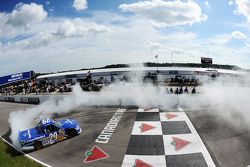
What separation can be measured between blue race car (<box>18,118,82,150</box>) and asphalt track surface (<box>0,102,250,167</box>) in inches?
14.8

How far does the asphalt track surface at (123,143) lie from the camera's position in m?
11.4

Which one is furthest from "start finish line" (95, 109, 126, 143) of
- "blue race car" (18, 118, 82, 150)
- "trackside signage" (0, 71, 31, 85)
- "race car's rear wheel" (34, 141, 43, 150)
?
"trackside signage" (0, 71, 31, 85)

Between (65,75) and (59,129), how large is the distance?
41509 mm

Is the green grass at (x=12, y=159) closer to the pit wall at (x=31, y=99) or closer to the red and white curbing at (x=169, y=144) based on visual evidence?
the red and white curbing at (x=169, y=144)

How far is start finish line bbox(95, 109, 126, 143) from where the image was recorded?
14521mm

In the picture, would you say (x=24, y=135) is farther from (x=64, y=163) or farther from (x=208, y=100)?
(x=208, y=100)

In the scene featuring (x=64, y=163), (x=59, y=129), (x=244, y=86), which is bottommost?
(x=64, y=163)

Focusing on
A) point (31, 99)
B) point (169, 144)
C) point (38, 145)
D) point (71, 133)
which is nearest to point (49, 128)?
point (38, 145)

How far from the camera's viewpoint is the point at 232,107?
20.5m

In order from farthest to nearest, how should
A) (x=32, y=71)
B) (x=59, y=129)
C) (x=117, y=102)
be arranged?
(x=32, y=71), (x=117, y=102), (x=59, y=129)

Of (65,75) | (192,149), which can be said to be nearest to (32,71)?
(65,75)

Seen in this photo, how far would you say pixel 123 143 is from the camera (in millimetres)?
13711

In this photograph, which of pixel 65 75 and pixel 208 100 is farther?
pixel 65 75

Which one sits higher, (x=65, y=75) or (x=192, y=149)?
(x=65, y=75)
